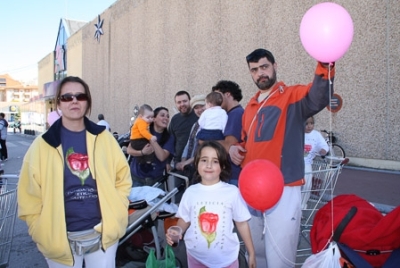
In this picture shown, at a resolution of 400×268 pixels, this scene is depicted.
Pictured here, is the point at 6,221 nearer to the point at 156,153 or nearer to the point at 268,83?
the point at 156,153

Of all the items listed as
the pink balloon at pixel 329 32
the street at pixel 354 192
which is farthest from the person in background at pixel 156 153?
the pink balloon at pixel 329 32

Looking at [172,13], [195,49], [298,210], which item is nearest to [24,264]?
[298,210]

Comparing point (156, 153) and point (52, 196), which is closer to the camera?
point (52, 196)

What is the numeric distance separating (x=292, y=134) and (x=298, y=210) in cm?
55

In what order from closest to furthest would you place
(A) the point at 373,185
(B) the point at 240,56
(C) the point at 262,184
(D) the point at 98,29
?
Result: (C) the point at 262,184
(A) the point at 373,185
(B) the point at 240,56
(D) the point at 98,29

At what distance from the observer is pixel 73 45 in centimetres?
3384

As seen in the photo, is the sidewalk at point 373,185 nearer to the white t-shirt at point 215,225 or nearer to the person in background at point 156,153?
the person in background at point 156,153

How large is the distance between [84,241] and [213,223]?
2.87 feet

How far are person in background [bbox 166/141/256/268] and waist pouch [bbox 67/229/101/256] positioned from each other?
1.57 ft

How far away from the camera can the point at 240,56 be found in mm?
12820

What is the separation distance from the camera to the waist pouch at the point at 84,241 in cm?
231

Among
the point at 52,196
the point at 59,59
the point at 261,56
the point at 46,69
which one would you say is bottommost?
the point at 52,196

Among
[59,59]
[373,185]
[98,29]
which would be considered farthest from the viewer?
[59,59]

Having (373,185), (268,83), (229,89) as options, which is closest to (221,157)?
(268,83)
